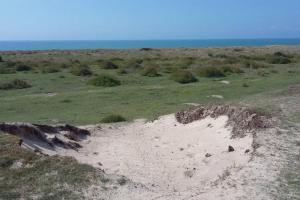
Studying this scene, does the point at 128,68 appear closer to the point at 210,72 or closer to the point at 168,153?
the point at 210,72

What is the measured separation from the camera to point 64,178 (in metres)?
11.6

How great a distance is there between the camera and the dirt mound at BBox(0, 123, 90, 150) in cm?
1606

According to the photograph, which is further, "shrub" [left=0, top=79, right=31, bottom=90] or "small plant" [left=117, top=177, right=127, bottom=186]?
"shrub" [left=0, top=79, right=31, bottom=90]

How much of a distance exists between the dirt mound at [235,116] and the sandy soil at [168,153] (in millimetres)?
315

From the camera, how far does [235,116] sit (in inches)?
727

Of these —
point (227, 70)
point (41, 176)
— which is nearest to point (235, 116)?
point (41, 176)

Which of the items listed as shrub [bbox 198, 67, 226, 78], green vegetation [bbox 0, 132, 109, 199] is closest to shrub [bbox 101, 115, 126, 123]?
green vegetation [bbox 0, 132, 109, 199]

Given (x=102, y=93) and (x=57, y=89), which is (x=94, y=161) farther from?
(x=57, y=89)

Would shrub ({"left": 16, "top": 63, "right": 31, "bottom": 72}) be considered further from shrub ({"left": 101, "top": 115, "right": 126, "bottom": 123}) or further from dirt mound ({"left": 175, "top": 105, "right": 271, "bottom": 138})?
dirt mound ({"left": 175, "top": 105, "right": 271, "bottom": 138})

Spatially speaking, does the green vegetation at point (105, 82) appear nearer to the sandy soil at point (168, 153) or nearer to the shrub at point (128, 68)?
the shrub at point (128, 68)

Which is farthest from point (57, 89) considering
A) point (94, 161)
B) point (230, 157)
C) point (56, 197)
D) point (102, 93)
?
point (56, 197)

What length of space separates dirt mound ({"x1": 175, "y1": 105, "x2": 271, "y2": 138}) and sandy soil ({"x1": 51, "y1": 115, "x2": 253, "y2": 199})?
0.32m

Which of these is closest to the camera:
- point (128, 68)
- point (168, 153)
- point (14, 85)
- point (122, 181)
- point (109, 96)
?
point (122, 181)

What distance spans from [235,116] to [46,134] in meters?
6.98
